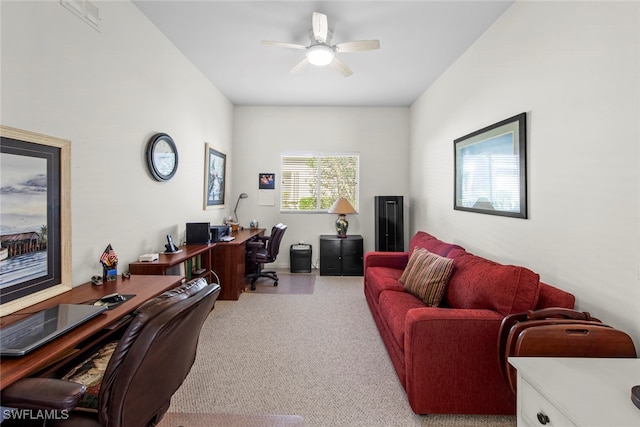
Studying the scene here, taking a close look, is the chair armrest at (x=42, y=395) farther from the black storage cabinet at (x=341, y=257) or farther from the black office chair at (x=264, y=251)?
the black storage cabinet at (x=341, y=257)

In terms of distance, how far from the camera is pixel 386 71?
12.3 feet

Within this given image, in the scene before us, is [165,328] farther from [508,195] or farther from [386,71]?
[386,71]

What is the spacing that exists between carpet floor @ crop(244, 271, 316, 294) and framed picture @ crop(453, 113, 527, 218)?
236 centimetres

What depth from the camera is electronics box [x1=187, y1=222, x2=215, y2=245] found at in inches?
134

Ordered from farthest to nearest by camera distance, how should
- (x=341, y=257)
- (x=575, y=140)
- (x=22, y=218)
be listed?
(x=341, y=257) < (x=575, y=140) < (x=22, y=218)

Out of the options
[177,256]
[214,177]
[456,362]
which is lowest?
[456,362]

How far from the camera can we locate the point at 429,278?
2457mm

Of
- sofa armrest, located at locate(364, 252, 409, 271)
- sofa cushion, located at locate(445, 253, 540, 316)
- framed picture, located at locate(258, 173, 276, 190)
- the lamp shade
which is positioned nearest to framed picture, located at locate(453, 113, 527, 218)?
sofa cushion, located at locate(445, 253, 540, 316)

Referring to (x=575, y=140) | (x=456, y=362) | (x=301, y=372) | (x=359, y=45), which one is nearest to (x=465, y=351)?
(x=456, y=362)

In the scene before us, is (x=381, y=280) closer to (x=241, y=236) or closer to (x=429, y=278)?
(x=429, y=278)

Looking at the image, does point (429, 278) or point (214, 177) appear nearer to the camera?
point (429, 278)

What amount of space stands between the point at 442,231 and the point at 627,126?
2.45m

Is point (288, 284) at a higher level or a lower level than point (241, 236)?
lower

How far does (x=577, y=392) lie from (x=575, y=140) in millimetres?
1484
